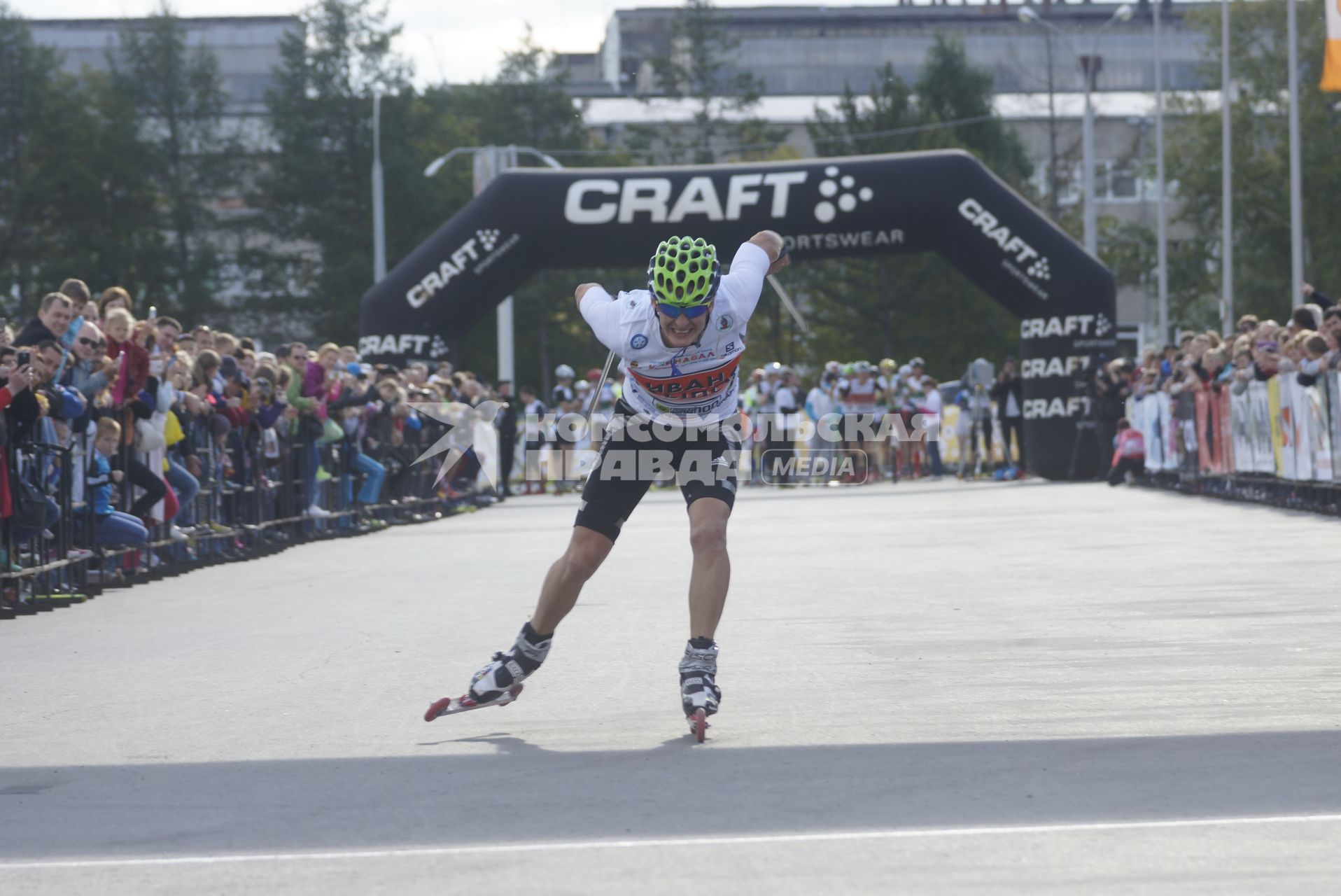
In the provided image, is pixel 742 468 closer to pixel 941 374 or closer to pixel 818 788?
pixel 941 374

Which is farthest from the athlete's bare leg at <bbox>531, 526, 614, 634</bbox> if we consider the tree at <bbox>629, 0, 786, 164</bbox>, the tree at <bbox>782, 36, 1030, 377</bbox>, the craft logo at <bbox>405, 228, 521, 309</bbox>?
the tree at <bbox>629, 0, 786, 164</bbox>

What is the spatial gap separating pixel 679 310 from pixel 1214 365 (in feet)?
54.4

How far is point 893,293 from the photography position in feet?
192

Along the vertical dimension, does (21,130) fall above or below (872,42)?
below

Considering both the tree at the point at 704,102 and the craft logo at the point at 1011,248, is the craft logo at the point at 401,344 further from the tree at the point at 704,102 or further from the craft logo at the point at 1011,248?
the tree at the point at 704,102

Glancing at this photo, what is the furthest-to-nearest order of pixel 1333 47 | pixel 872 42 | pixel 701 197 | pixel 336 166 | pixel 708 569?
pixel 872 42
pixel 336 166
pixel 1333 47
pixel 701 197
pixel 708 569

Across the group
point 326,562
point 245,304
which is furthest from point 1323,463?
point 245,304

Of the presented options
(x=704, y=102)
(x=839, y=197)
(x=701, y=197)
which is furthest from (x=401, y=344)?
(x=704, y=102)

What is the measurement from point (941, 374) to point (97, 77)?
3434cm

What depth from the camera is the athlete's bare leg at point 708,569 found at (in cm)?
689

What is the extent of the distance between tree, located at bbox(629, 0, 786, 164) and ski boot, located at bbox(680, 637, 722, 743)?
220 feet

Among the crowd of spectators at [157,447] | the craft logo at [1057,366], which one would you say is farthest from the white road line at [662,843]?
the craft logo at [1057,366]

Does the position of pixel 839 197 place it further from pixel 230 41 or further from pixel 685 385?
pixel 230 41

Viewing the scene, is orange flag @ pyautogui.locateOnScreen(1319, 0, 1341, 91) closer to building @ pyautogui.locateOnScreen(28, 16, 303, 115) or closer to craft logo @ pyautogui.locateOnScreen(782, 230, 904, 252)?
craft logo @ pyautogui.locateOnScreen(782, 230, 904, 252)
